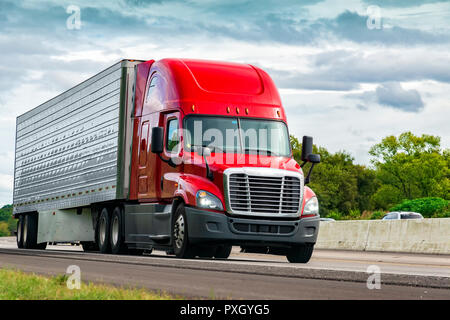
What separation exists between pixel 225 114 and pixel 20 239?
644 inches

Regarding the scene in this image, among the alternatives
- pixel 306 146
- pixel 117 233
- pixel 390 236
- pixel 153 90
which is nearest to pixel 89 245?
pixel 117 233

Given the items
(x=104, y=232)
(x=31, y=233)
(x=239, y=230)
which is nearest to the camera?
(x=239, y=230)

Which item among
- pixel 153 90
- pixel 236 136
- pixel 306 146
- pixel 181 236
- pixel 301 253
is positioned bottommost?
pixel 301 253

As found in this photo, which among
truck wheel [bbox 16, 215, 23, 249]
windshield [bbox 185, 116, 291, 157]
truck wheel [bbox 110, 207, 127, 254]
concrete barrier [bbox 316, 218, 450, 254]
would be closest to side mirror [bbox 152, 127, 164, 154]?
windshield [bbox 185, 116, 291, 157]

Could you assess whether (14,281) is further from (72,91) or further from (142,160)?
(72,91)

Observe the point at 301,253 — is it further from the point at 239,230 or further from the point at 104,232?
the point at 104,232

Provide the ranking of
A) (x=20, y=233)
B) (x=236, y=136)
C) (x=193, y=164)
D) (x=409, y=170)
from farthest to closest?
(x=409, y=170), (x=20, y=233), (x=236, y=136), (x=193, y=164)

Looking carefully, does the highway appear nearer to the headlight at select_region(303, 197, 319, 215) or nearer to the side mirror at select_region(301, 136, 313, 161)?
the headlight at select_region(303, 197, 319, 215)

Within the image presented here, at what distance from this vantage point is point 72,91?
88.8ft

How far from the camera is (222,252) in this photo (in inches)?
788

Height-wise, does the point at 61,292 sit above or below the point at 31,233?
below

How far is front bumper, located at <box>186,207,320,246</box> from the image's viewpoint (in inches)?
698

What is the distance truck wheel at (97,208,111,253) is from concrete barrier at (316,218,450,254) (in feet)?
30.0

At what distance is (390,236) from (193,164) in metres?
11.5
